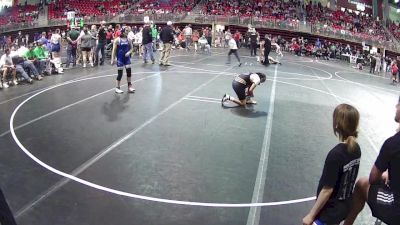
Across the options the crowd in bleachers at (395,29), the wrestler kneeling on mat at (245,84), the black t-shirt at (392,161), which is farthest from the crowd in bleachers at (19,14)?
the black t-shirt at (392,161)

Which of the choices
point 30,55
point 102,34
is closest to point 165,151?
point 30,55

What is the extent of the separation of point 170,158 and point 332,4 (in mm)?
44070

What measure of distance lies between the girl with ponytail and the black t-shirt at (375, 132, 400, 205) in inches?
7.9

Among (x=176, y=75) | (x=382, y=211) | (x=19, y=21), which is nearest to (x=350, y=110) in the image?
(x=382, y=211)

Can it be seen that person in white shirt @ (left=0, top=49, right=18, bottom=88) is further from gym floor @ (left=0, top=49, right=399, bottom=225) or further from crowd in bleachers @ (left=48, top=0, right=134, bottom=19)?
crowd in bleachers @ (left=48, top=0, right=134, bottom=19)

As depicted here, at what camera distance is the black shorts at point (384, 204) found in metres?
3.34

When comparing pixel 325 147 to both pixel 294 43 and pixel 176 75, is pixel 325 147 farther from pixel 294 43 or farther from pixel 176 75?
pixel 294 43

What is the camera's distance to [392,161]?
10.7 ft

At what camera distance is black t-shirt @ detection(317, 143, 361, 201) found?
321 centimetres

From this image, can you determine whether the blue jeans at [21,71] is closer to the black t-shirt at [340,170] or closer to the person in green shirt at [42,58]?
the person in green shirt at [42,58]

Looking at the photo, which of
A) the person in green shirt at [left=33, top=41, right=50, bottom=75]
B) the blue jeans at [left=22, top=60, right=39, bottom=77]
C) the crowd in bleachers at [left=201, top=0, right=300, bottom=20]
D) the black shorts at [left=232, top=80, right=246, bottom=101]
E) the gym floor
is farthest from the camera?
the crowd in bleachers at [left=201, top=0, right=300, bottom=20]

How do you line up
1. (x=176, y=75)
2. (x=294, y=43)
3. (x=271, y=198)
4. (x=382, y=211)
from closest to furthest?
(x=382, y=211) → (x=271, y=198) → (x=176, y=75) → (x=294, y=43)

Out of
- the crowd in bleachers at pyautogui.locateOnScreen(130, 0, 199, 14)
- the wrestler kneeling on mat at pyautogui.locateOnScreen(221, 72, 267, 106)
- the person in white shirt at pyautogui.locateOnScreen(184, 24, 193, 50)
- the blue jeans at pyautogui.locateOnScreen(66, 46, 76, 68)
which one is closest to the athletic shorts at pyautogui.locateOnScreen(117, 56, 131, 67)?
the wrestler kneeling on mat at pyautogui.locateOnScreen(221, 72, 267, 106)

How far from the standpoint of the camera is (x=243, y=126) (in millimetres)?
9141
